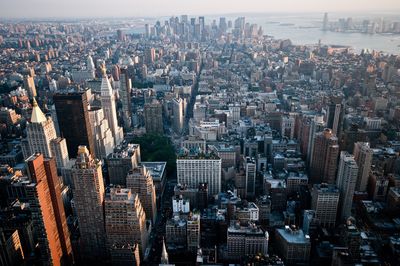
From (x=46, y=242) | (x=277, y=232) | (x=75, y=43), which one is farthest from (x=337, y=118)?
(x=75, y=43)

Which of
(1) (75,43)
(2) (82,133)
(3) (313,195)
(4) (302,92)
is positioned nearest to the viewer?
(3) (313,195)

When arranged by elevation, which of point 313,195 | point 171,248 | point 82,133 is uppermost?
point 82,133

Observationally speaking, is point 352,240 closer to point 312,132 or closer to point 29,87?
point 312,132

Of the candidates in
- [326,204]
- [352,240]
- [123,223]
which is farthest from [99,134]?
[352,240]

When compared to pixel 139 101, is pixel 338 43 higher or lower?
higher

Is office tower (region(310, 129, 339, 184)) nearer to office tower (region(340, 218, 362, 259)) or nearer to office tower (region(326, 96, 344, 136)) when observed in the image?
office tower (region(326, 96, 344, 136))

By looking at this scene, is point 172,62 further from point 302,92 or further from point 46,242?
point 46,242

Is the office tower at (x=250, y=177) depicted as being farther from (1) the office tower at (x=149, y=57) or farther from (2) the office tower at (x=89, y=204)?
(1) the office tower at (x=149, y=57)

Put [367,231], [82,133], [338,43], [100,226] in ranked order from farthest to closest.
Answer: [338,43] < [82,133] < [367,231] < [100,226]
